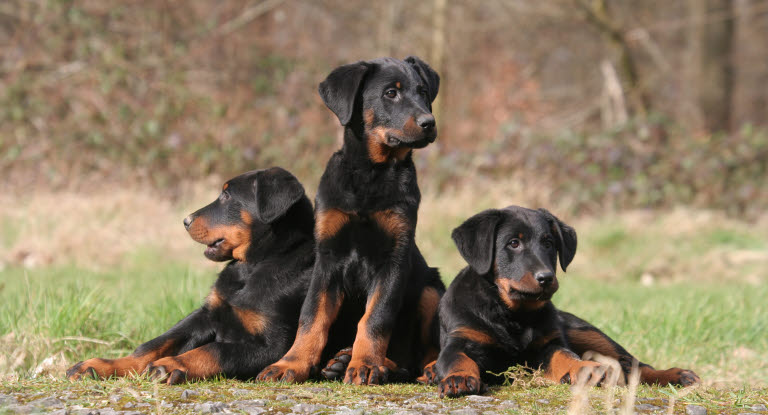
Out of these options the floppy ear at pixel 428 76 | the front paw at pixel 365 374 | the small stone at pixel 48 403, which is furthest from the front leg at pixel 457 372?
the small stone at pixel 48 403

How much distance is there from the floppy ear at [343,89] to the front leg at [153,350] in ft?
4.03

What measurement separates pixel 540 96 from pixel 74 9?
10950 millimetres

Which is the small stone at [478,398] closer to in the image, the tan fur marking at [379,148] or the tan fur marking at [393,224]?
the tan fur marking at [393,224]

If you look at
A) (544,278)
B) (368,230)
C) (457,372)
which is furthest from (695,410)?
(368,230)

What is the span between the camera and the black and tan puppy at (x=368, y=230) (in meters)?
3.66

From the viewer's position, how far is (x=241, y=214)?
4.11 metres

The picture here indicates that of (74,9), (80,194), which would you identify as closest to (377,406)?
(80,194)

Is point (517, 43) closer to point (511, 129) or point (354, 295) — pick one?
point (511, 129)

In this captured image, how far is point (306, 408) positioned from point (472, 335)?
1.02 metres

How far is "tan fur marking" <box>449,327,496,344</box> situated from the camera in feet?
12.2

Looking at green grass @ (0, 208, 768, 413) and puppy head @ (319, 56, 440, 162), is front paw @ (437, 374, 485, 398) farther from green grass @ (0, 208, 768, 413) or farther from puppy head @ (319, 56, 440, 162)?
puppy head @ (319, 56, 440, 162)

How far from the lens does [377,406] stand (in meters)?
3.07

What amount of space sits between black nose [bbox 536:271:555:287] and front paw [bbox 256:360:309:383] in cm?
114

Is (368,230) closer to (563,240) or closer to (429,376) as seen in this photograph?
(429,376)
